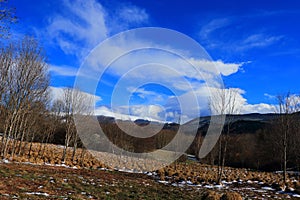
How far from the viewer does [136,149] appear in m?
55.1

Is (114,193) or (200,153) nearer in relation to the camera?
(114,193)

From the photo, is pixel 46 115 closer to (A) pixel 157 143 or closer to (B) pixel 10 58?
(B) pixel 10 58

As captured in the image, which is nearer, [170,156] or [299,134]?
[299,134]

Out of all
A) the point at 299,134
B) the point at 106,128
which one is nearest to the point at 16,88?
the point at 106,128

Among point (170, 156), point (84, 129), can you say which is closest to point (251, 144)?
point (170, 156)

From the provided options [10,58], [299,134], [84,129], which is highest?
[10,58]

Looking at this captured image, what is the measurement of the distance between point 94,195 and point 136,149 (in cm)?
4438

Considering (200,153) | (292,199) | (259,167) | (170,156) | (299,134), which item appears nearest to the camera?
(292,199)

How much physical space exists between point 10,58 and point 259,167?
47.1 metres

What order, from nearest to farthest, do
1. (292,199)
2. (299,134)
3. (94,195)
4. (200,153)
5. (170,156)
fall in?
(94,195), (292,199), (299,134), (170,156), (200,153)

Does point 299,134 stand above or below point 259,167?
above

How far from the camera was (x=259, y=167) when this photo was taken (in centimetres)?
5041

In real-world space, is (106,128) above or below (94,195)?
above

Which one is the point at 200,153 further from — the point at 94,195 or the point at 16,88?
the point at 94,195
